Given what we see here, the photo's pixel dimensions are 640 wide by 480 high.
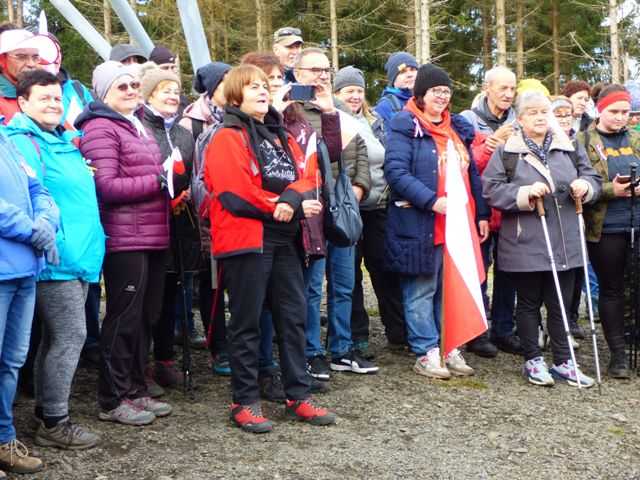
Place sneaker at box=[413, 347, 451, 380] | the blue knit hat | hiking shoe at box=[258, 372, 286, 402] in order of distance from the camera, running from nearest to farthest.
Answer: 1. hiking shoe at box=[258, 372, 286, 402]
2. sneaker at box=[413, 347, 451, 380]
3. the blue knit hat

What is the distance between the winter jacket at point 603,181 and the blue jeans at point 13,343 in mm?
4275

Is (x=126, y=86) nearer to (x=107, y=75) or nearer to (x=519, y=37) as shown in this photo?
(x=107, y=75)

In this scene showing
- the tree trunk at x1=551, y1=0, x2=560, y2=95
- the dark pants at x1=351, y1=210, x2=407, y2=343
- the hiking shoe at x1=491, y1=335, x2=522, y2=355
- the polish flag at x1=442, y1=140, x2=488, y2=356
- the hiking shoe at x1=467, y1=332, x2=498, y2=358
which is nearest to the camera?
the polish flag at x1=442, y1=140, x2=488, y2=356

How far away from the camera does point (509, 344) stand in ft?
22.0

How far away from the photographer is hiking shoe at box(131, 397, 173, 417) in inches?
190

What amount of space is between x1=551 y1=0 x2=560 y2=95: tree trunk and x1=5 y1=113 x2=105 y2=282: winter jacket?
25770mm

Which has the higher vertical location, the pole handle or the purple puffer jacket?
the purple puffer jacket

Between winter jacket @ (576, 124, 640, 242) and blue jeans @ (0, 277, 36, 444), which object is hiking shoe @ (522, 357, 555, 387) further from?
blue jeans @ (0, 277, 36, 444)

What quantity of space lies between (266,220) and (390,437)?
1508mm

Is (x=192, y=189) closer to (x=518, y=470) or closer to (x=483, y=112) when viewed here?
(x=518, y=470)

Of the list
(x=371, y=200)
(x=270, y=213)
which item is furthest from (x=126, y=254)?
A: (x=371, y=200)

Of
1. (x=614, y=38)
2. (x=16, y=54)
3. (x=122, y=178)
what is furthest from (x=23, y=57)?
(x=614, y=38)

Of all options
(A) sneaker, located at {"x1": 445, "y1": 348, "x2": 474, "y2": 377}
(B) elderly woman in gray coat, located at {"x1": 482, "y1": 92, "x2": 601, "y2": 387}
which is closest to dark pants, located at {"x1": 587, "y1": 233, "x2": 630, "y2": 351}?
(B) elderly woman in gray coat, located at {"x1": 482, "y1": 92, "x2": 601, "y2": 387}

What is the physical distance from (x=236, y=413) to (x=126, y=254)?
117 cm
